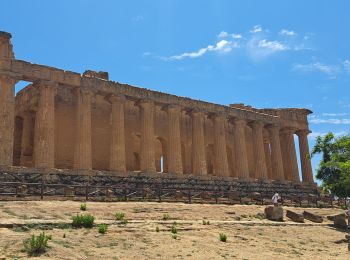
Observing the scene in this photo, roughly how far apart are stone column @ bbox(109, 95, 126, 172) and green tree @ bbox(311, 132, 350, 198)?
16.6m

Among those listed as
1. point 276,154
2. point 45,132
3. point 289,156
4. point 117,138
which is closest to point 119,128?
point 117,138

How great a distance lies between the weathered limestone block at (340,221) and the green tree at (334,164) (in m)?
2.60

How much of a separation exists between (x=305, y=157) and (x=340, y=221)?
28013mm

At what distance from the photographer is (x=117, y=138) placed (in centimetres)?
4153

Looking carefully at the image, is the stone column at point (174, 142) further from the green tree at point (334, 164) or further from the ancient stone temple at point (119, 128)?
the green tree at point (334, 164)

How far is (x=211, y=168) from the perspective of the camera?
58.6 metres

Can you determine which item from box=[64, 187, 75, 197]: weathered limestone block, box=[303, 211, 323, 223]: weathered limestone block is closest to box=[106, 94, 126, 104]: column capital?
box=[64, 187, 75, 197]: weathered limestone block

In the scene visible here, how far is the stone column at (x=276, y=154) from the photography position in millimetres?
54219

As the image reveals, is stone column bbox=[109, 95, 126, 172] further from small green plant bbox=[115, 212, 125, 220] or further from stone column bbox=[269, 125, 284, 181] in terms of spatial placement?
stone column bbox=[269, 125, 284, 181]

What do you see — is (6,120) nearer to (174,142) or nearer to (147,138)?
(147,138)

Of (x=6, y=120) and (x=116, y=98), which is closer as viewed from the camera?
(x=6, y=120)

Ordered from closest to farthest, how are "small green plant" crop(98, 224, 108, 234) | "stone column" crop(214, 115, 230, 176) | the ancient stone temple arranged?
"small green plant" crop(98, 224, 108, 234), the ancient stone temple, "stone column" crop(214, 115, 230, 176)

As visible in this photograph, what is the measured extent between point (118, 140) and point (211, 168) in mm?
19997

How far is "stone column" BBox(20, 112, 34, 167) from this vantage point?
145 ft
